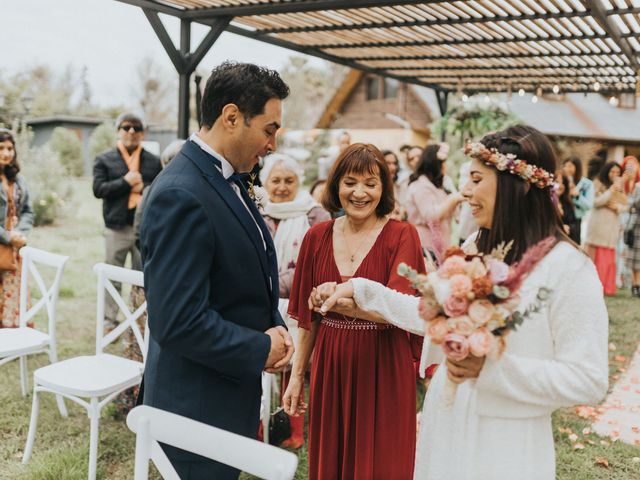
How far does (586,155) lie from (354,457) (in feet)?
72.5

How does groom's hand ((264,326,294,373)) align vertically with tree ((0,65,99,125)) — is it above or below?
below

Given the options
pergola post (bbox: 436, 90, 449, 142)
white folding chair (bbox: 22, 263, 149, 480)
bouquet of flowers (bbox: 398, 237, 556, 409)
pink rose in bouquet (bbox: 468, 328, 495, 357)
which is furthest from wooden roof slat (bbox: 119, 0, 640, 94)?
pink rose in bouquet (bbox: 468, 328, 495, 357)

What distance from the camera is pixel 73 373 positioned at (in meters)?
3.70

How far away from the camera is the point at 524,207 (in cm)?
190

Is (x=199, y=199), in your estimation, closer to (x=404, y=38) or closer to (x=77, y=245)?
(x=404, y=38)

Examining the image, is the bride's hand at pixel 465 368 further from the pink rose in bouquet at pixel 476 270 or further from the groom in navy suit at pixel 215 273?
the groom in navy suit at pixel 215 273

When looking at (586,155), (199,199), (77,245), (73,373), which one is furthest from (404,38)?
(586,155)

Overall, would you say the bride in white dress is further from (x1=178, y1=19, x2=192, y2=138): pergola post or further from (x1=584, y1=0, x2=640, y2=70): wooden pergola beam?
(x1=178, y1=19, x2=192, y2=138): pergola post

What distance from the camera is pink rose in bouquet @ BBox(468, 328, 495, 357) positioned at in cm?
150

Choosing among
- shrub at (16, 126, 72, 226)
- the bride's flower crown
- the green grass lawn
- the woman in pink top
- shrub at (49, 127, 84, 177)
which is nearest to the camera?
the bride's flower crown

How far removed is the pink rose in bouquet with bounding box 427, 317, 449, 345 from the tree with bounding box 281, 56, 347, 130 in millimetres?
33151

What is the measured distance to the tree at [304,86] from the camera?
35094mm

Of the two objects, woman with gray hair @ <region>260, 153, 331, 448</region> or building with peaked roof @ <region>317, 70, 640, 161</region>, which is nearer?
woman with gray hair @ <region>260, 153, 331, 448</region>

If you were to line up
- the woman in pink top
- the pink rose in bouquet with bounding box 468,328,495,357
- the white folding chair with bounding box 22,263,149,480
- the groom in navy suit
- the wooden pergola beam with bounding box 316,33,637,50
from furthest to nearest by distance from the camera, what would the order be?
the wooden pergola beam with bounding box 316,33,637,50 → the woman in pink top → the white folding chair with bounding box 22,263,149,480 → the groom in navy suit → the pink rose in bouquet with bounding box 468,328,495,357
